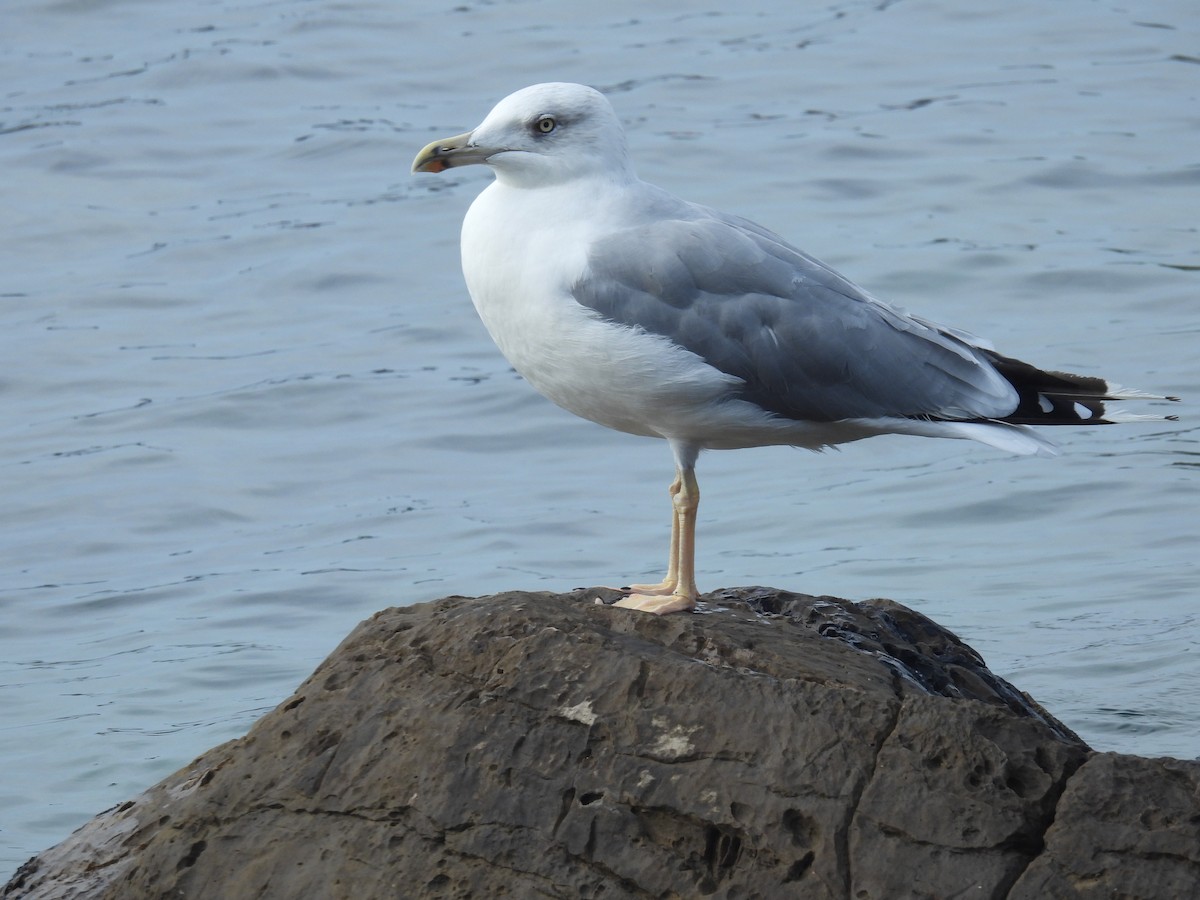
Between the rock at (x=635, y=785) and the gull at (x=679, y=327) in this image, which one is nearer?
the rock at (x=635, y=785)

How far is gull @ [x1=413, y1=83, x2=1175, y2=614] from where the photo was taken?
595cm

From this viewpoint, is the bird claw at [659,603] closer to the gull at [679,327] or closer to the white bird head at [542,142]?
the gull at [679,327]

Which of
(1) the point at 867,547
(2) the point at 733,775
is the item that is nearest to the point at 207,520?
(1) the point at 867,547

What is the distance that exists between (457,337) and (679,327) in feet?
27.9

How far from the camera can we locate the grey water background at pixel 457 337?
990cm

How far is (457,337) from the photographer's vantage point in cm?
1445

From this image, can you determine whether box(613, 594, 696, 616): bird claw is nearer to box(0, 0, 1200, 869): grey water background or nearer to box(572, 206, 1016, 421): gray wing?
box(572, 206, 1016, 421): gray wing

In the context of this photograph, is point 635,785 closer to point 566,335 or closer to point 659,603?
point 659,603

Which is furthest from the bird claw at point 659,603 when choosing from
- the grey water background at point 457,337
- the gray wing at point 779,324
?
the grey water background at point 457,337

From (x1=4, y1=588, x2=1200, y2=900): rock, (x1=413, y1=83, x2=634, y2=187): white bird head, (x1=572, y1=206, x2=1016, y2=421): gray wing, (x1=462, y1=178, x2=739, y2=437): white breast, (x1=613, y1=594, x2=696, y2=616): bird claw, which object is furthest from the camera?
(x1=413, y1=83, x2=634, y2=187): white bird head

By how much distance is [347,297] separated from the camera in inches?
605

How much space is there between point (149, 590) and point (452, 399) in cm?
326

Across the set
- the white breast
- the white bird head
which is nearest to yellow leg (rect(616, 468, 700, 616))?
the white breast

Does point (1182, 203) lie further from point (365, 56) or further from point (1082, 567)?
point (365, 56)
